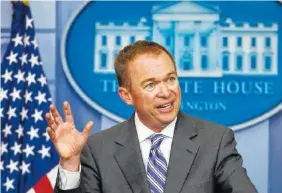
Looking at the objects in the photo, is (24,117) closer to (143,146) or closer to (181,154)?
(143,146)

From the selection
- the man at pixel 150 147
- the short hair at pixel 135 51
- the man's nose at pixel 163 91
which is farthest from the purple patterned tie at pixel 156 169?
the short hair at pixel 135 51

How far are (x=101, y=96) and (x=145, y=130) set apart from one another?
5.30ft

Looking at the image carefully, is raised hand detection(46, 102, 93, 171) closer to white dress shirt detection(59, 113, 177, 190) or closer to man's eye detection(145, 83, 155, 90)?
white dress shirt detection(59, 113, 177, 190)

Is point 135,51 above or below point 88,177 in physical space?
above

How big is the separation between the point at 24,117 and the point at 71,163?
6.14ft

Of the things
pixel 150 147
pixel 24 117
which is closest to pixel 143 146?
pixel 150 147

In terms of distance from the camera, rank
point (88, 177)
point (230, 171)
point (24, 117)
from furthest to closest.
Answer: point (24, 117), point (88, 177), point (230, 171)

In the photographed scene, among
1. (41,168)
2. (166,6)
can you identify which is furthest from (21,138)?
(166,6)

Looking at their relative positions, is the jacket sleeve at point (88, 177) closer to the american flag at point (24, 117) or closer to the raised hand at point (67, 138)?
the raised hand at point (67, 138)

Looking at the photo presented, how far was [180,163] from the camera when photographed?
199 centimetres

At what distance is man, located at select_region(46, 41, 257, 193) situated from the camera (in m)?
1.95

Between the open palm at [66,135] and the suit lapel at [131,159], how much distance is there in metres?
0.17

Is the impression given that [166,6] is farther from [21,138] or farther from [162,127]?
[162,127]

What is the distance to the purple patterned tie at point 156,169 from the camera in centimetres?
196
